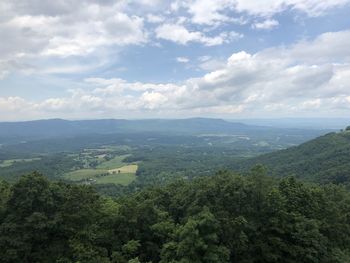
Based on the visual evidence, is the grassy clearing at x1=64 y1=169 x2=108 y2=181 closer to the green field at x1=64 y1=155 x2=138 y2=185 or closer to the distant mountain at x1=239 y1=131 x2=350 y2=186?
the green field at x1=64 y1=155 x2=138 y2=185

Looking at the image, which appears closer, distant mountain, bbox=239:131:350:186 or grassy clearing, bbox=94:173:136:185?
distant mountain, bbox=239:131:350:186

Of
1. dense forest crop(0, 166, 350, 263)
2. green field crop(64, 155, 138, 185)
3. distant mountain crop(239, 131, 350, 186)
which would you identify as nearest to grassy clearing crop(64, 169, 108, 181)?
green field crop(64, 155, 138, 185)

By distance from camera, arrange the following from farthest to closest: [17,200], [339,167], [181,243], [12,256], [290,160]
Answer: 1. [290,160]
2. [339,167]
3. [17,200]
4. [12,256]
5. [181,243]

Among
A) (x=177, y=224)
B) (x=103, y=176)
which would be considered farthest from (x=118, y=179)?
(x=177, y=224)

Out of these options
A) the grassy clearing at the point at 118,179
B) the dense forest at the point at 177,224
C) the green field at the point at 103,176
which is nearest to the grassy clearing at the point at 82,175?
the green field at the point at 103,176

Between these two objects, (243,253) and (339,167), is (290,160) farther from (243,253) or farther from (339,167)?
(243,253)

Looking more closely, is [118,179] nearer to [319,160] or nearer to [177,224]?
[319,160]

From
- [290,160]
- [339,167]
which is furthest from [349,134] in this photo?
[339,167]
